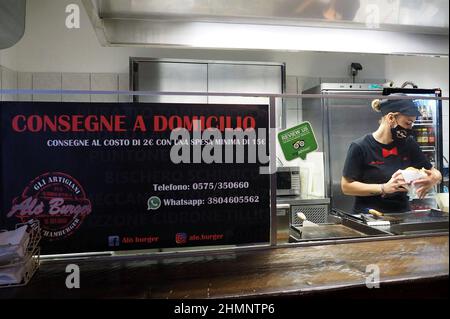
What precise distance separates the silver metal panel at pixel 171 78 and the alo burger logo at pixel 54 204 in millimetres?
1987

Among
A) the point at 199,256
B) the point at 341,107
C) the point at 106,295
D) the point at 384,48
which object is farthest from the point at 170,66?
the point at 106,295

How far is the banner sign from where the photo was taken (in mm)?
974

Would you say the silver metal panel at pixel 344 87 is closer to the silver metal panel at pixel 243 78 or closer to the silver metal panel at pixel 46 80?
the silver metal panel at pixel 243 78

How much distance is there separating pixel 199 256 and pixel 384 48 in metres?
1.46

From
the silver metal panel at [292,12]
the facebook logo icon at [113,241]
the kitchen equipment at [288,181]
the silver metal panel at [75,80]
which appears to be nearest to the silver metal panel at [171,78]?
the silver metal panel at [75,80]

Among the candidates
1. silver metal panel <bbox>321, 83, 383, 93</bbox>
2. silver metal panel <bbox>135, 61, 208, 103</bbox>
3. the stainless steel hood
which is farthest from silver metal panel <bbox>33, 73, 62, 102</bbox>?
silver metal panel <bbox>321, 83, 383, 93</bbox>

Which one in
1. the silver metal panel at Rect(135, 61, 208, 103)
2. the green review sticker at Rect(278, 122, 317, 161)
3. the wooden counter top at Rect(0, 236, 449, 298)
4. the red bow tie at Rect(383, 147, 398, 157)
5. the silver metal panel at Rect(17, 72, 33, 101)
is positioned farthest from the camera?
the silver metal panel at Rect(17, 72, 33, 101)

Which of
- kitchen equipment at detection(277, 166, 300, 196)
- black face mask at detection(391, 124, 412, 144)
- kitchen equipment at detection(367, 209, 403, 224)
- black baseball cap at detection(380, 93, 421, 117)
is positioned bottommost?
kitchen equipment at detection(367, 209, 403, 224)

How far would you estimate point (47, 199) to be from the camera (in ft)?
3.20

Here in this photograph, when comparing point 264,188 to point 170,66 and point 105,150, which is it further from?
point 170,66

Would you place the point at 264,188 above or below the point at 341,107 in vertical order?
below

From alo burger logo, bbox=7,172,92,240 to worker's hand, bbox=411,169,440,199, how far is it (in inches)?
48.2

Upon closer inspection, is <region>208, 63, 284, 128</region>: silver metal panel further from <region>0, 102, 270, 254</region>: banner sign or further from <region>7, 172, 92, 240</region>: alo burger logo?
<region>7, 172, 92, 240</region>: alo burger logo

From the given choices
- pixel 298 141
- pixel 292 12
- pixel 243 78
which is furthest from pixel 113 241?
pixel 243 78
